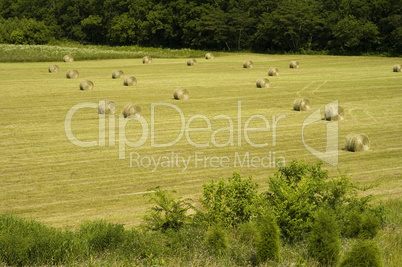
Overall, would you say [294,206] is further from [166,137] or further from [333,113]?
[333,113]

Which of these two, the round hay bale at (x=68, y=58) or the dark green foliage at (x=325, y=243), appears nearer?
the dark green foliage at (x=325, y=243)

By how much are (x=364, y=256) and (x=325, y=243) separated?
3.43ft

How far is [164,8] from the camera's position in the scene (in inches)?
4414

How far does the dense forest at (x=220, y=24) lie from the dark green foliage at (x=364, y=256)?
66.9 metres

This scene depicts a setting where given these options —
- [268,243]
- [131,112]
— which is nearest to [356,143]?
[131,112]

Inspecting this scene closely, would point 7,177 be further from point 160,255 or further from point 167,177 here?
point 160,255

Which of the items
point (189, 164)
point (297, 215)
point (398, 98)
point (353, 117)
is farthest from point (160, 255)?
point (398, 98)

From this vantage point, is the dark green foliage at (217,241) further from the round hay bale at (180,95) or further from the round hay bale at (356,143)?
the round hay bale at (180,95)

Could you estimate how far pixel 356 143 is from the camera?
76.3ft

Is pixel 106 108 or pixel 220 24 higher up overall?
pixel 220 24

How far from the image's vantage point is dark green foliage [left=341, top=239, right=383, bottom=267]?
957 cm

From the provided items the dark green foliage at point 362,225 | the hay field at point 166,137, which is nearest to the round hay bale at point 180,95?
the hay field at point 166,137

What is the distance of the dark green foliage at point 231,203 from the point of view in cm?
1270

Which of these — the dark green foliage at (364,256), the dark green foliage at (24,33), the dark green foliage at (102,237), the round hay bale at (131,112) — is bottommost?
the dark green foliage at (102,237)
